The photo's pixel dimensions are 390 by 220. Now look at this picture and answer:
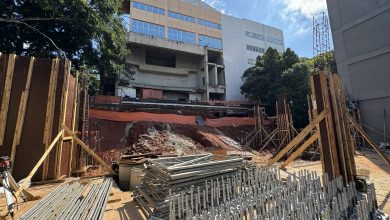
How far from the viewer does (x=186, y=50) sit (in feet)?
106

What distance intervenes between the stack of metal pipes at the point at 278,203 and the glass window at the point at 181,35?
3077 centimetres

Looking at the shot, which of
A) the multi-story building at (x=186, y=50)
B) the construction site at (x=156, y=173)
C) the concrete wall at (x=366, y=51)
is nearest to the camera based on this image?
the construction site at (x=156, y=173)

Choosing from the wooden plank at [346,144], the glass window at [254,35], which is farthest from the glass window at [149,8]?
the wooden plank at [346,144]

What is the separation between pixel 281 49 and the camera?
1670 inches

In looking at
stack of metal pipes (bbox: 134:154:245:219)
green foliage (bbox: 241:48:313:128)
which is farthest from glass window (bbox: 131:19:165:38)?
stack of metal pipes (bbox: 134:154:245:219)

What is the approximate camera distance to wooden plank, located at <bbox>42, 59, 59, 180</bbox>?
6258 millimetres

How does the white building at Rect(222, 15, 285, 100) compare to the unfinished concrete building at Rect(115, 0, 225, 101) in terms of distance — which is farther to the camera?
the white building at Rect(222, 15, 285, 100)

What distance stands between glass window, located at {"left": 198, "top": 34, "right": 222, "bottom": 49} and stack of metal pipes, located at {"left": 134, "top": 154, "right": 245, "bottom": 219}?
Result: 31832 mm

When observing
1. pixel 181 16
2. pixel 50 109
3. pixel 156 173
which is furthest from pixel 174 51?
pixel 156 173

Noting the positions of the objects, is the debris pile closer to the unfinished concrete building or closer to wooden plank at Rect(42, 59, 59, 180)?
wooden plank at Rect(42, 59, 59, 180)

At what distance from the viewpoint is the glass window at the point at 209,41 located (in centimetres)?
3469

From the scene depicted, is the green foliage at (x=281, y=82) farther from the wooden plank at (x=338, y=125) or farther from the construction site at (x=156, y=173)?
the wooden plank at (x=338, y=125)

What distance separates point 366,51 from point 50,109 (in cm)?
2411

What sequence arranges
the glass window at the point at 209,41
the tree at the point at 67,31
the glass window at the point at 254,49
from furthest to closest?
the glass window at the point at 254,49 < the glass window at the point at 209,41 < the tree at the point at 67,31
